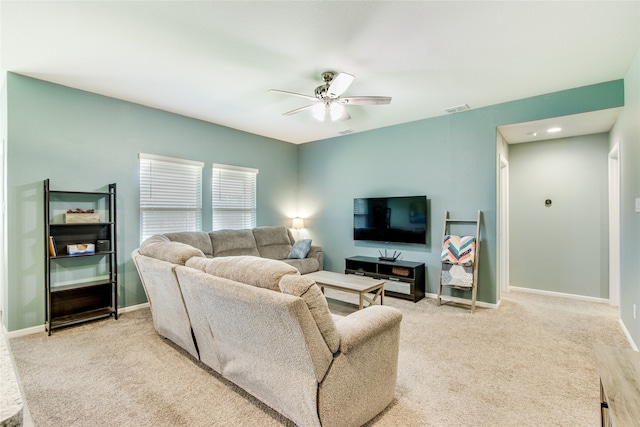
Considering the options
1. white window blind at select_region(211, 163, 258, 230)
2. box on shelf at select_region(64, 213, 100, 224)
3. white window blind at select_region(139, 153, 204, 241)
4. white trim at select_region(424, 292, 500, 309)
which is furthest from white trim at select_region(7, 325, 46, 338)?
white trim at select_region(424, 292, 500, 309)

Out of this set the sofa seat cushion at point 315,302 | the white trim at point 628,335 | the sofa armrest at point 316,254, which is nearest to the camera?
the sofa seat cushion at point 315,302

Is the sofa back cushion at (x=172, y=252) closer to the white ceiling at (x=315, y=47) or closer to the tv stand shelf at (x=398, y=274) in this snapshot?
the white ceiling at (x=315, y=47)

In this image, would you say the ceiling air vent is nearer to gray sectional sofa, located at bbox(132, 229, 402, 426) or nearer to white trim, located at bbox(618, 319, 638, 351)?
white trim, located at bbox(618, 319, 638, 351)

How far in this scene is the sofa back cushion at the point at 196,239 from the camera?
14.1 feet

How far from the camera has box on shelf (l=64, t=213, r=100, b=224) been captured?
345 centimetres

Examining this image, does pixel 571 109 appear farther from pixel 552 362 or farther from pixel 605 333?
pixel 552 362

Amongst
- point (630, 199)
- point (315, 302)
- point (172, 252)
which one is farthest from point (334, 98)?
point (630, 199)

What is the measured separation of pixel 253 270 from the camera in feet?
5.88

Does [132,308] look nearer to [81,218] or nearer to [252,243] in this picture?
[81,218]

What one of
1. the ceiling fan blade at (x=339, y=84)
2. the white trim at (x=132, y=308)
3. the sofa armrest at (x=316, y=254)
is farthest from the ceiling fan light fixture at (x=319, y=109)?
the white trim at (x=132, y=308)

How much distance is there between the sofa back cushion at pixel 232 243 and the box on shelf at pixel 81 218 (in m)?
1.50

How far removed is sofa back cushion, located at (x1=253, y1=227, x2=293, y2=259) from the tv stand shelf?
1.38 m

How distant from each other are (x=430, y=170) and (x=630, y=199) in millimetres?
2268

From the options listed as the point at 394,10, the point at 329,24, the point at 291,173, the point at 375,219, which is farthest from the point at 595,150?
the point at 291,173
